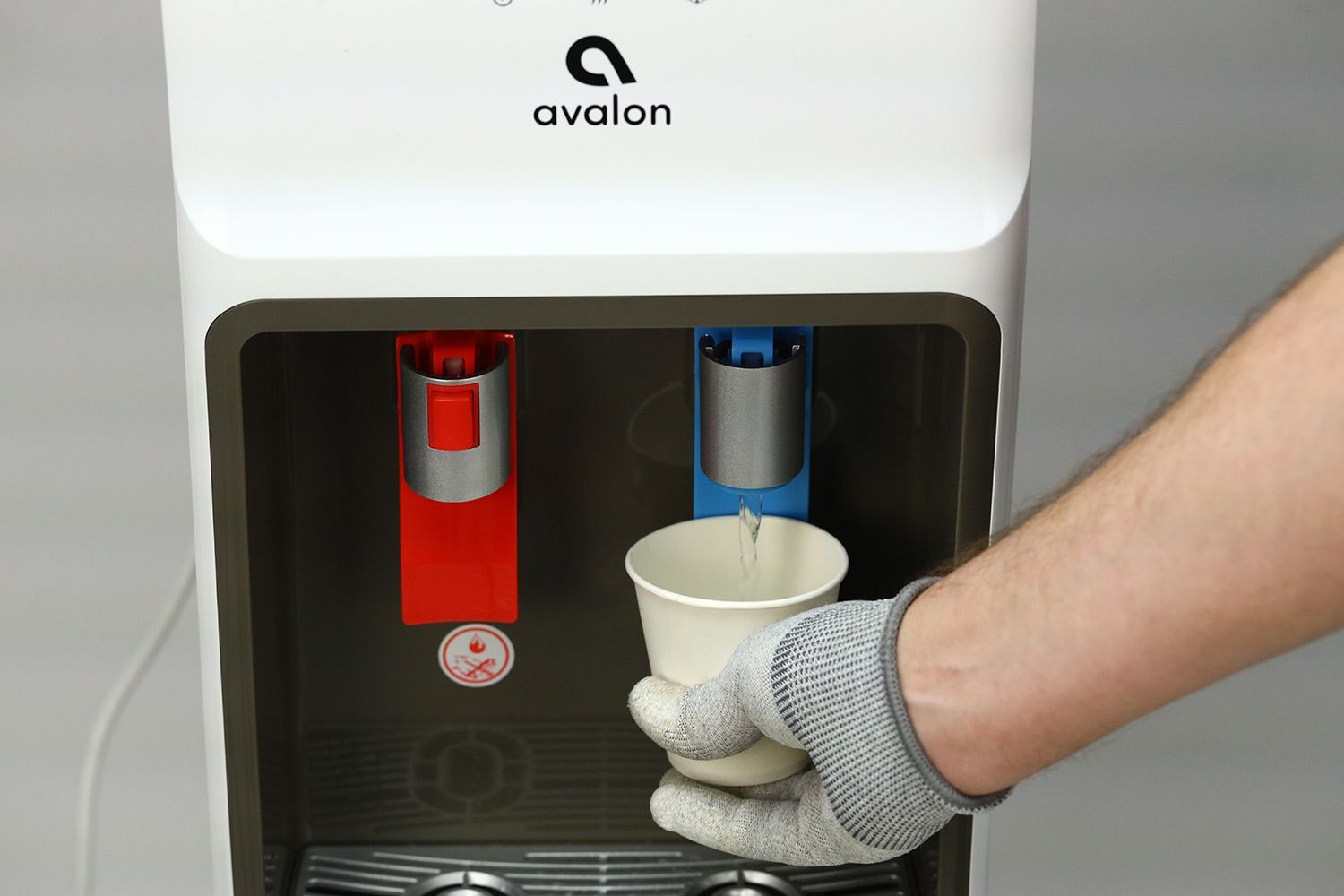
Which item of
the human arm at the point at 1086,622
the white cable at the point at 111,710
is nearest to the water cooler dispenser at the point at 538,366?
the human arm at the point at 1086,622

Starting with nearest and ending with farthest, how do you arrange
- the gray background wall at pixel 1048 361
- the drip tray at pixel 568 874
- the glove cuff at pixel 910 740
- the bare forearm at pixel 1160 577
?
the bare forearm at pixel 1160 577 < the glove cuff at pixel 910 740 < the drip tray at pixel 568 874 < the gray background wall at pixel 1048 361

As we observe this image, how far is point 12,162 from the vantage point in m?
1.08

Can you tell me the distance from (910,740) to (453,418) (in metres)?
0.28

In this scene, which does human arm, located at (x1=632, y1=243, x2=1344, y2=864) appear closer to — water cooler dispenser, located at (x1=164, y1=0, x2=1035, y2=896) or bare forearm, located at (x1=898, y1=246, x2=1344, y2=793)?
bare forearm, located at (x1=898, y1=246, x2=1344, y2=793)

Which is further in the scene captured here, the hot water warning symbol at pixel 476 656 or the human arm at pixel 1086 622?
the hot water warning symbol at pixel 476 656

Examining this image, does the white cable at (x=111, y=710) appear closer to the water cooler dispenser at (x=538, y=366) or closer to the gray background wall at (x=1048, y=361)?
the gray background wall at (x=1048, y=361)

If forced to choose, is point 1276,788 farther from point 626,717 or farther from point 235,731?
point 235,731

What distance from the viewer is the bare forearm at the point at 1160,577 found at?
50 centimetres

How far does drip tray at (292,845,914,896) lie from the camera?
0.86m

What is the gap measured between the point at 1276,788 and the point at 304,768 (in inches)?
33.1

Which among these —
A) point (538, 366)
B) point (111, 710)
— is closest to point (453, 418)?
point (538, 366)

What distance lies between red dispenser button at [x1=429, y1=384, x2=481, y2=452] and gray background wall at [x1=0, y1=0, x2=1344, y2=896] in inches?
18.7

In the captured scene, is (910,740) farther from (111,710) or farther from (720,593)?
(111,710)

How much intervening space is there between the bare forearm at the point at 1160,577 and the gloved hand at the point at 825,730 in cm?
1
